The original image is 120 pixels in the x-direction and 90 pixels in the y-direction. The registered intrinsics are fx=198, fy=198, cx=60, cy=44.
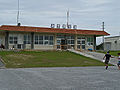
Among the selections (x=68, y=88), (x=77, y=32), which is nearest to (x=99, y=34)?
(x=77, y=32)

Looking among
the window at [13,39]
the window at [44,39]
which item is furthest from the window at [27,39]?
the window at [13,39]

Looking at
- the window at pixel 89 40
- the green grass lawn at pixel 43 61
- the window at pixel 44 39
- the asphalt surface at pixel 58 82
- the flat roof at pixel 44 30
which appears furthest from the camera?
the window at pixel 89 40

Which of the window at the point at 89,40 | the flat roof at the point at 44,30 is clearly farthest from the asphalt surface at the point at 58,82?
the window at the point at 89,40

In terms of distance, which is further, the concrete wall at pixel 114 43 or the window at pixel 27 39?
the concrete wall at pixel 114 43

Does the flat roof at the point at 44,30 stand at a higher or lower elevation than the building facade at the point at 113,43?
higher

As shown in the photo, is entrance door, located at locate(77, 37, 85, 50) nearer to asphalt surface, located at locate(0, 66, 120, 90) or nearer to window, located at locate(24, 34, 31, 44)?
window, located at locate(24, 34, 31, 44)

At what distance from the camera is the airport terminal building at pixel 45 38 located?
35562 mm

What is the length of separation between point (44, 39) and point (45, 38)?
0.31 m

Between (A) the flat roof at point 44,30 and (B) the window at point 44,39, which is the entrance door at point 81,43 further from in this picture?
(B) the window at point 44,39

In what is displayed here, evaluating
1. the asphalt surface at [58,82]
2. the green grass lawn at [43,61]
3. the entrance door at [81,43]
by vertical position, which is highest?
the entrance door at [81,43]

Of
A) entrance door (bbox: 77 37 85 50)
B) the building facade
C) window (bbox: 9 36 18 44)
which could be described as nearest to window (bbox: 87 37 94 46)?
entrance door (bbox: 77 37 85 50)

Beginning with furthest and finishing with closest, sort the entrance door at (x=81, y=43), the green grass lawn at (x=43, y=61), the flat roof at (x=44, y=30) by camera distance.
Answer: the entrance door at (x=81, y=43) < the flat roof at (x=44, y=30) < the green grass lawn at (x=43, y=61)

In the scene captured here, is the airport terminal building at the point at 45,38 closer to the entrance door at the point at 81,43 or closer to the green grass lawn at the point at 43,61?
the entrance door at the point at 81,43

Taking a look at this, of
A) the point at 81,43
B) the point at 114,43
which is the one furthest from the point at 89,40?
the point at 114,43
